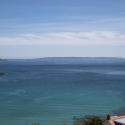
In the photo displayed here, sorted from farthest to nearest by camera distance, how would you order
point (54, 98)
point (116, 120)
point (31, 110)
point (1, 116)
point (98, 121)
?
point (54, 98) < point (31, 110) < point (1, 116) < point (116, 120) < point (98, 121)

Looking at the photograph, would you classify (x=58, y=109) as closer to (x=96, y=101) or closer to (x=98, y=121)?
(x=96, y=101)

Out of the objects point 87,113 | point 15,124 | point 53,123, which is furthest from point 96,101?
point 15,124

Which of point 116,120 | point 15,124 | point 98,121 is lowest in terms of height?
point 15,124

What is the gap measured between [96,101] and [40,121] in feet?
49.6

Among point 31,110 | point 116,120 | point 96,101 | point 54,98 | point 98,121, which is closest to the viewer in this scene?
point 98,121

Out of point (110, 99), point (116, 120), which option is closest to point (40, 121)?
point (116, 120)

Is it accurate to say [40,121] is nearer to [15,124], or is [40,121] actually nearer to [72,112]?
[15,124]

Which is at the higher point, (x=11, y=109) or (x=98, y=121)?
(x=98, y=121)

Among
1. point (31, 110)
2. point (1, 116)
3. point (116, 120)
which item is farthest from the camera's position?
point (31, 110)

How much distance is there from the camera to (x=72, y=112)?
3616 cm

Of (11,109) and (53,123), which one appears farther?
(11,109)

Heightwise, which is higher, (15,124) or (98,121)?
(98,121)

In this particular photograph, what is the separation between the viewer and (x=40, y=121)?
3222 centimetres

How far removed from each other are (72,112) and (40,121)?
6331 mm
